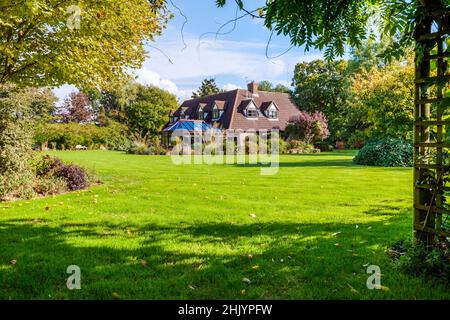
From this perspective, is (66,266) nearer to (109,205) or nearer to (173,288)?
(173,288)

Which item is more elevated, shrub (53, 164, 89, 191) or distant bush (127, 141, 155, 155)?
distant bush (127, 141, 155, 155)

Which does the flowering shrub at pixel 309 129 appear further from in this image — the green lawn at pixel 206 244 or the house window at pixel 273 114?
the green lawn at pixel 206 244

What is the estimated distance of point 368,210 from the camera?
712 cm

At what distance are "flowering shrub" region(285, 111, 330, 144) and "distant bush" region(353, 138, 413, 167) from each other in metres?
14.8

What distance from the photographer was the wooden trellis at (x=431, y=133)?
12.1ft

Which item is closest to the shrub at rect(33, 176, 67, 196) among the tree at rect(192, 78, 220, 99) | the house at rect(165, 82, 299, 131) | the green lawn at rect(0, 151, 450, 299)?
the green lawn at rect(0, 151, 450, 299)

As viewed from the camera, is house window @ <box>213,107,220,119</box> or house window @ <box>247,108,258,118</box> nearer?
house window @ <box>247,108,258,118</box>

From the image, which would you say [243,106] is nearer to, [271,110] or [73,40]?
[271,110]

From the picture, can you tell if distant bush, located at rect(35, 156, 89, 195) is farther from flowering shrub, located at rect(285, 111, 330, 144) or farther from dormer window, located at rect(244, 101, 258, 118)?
dormer window, located at rect(244, 101, 258, 118)

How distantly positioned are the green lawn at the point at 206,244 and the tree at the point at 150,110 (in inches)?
1449

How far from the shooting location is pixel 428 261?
12.1ft

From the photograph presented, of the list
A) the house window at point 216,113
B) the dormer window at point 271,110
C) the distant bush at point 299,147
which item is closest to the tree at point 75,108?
the house window at point 216,113

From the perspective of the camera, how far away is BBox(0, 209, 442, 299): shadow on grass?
3.40 meters
